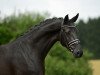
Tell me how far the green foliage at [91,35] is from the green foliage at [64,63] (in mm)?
48401

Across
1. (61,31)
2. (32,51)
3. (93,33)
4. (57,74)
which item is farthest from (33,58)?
(93,33)

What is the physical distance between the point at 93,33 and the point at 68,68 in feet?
192

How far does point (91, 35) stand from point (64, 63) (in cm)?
5735

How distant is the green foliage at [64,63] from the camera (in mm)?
25438

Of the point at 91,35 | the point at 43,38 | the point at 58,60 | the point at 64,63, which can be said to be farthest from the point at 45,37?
the point at 91,35

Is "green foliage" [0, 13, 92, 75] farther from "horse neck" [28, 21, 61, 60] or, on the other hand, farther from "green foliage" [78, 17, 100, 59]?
"green foliage" [78, 17, 100, 59]

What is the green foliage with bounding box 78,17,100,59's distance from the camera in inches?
3086

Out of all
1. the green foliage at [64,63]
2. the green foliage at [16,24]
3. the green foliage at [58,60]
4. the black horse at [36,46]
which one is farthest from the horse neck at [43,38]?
the green foliage at [64,63]

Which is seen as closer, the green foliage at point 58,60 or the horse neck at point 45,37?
the horse neck at point 45,37

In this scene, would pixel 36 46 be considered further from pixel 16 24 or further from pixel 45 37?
pixel 16 24

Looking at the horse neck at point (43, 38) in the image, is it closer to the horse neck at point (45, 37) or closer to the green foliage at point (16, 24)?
the horse neck at point (45, 37)

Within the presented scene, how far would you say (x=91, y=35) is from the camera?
83.3 metres

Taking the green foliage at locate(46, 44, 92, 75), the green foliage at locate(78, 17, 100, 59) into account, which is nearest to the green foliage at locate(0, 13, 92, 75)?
the green foliage at locate(46, 44, 92, 75)

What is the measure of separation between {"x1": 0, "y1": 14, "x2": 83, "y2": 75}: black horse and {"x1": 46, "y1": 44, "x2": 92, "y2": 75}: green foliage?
15178 mm
